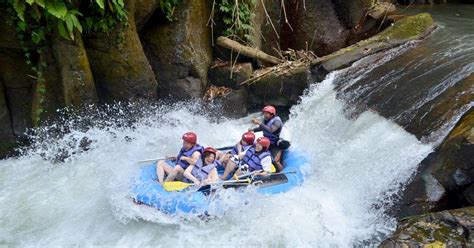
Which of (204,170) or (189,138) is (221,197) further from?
(189,138)

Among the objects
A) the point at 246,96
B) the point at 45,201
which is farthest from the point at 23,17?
the point at 246,96

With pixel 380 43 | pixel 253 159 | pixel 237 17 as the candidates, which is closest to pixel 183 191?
pixel 253 159

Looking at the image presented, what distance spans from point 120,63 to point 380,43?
500 centimetres

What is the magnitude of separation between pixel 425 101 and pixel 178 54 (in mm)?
4237

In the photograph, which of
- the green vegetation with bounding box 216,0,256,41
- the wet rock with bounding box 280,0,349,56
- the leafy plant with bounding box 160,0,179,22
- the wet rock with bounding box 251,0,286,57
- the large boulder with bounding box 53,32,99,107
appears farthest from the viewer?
the wet rock with bounding box 280,0,349,56

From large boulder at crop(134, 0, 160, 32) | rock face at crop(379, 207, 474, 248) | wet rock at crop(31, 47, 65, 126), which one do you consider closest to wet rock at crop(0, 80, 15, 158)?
wet rock at crop(31, 47, 65, 126)

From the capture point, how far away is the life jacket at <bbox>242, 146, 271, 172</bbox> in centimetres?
600

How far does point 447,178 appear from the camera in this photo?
15.4 feet

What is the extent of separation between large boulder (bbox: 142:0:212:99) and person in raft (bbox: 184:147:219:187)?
2421mm

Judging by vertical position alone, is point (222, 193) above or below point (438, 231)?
below

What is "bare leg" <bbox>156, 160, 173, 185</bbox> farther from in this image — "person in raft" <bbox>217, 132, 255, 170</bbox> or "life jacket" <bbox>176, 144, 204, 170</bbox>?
"person in raft" <bbox>217, 132, 255, 170</bbox>

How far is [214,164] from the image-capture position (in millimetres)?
5953

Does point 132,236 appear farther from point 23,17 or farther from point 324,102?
point 324,102

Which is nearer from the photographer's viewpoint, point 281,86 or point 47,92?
point 47,92
